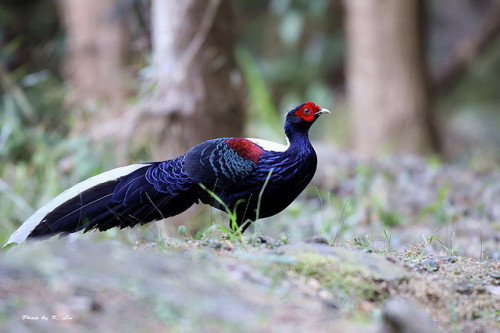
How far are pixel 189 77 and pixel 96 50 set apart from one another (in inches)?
150

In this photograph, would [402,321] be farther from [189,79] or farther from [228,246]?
[189,79]

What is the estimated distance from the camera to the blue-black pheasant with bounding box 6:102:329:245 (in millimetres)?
3635

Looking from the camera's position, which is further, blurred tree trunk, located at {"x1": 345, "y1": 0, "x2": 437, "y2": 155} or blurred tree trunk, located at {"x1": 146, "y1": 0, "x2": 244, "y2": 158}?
blurred tree trunk, located at {"x1": 345, "y1": 0, "x2": 437, "y2": 155}

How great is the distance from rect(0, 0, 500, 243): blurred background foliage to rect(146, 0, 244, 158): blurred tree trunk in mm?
409

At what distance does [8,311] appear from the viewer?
223cm

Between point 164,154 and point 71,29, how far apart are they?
4375 mm

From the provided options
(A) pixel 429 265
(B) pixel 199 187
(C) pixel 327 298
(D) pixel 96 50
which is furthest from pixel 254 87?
(C) pixel 327 298

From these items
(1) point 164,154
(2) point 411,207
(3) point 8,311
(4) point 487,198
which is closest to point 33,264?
(3) point 8,311

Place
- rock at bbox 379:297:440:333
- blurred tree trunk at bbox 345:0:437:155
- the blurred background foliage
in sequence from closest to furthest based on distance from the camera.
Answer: rock at bbox 379:297:440:333
the blurred background foliage
blurred tree trunk at bbox 345:0:437:155

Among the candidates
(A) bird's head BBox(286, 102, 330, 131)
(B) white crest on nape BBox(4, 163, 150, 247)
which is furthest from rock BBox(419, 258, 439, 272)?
(B) white crest on nape BBox(4, 163, 150, 247)

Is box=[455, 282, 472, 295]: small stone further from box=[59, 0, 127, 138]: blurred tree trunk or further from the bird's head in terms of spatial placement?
box=[59, 0, 127, 138]: blurred tree trunk

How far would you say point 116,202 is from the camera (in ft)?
12.2

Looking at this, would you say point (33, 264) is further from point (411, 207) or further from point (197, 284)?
point (411, 207)

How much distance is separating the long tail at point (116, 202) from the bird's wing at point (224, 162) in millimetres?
90
